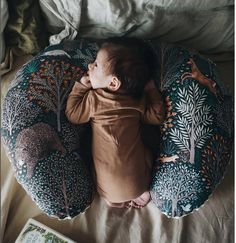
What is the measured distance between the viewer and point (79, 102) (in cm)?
116

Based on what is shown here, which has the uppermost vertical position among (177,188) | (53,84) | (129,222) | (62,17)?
(62,17)

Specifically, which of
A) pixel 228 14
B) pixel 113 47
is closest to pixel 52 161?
pixel 113 47

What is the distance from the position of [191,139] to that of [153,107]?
0.45 feet

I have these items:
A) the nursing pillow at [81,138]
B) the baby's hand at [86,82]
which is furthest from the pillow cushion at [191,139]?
the baby's hand at [86,82]

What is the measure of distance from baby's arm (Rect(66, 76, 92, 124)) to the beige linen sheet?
0.25 metres

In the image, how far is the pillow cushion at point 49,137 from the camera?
1.10m

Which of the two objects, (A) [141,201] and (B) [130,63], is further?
(A) [141,201]

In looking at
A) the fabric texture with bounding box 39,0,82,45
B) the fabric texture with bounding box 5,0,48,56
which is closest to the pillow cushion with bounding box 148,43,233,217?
the fabric texture with bounding box 39,0,82,45

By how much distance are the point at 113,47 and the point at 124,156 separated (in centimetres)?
29

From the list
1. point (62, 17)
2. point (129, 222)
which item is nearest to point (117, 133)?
point (129, 222)

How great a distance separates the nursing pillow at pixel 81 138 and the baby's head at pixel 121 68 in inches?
3.8

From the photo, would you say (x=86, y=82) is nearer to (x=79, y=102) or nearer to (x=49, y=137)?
(x=79, y=102)

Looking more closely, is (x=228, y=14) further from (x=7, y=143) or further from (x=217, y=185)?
(x=7, y=143)

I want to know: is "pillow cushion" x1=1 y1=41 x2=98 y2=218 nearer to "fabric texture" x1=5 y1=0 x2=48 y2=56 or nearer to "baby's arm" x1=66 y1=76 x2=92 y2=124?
"baby's arm" x1=66 y1=76 x2=92 y2=124
